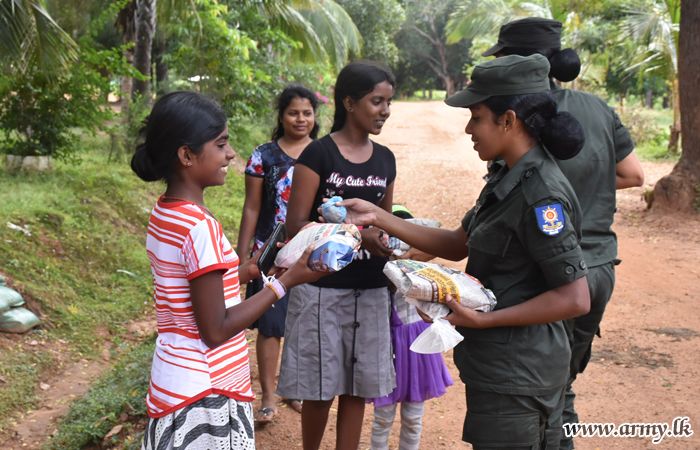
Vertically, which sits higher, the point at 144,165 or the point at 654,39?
the point at 654,39

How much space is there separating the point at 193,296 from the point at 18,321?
158 inches

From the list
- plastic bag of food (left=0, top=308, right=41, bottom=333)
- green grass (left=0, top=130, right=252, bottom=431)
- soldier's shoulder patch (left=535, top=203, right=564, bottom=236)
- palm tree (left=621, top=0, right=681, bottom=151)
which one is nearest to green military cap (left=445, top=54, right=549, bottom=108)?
soldier's shoulder patch (left=535, top=203, right=564, bottom=236)

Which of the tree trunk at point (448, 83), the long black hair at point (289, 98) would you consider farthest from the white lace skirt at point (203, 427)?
the tree trunk at point (448, 83)

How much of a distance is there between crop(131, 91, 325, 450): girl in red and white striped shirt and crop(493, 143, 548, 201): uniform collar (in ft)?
2.55

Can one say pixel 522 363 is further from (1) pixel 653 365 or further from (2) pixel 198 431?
(1) pixel 653 365

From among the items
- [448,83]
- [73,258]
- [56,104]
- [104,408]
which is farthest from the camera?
[448,83]

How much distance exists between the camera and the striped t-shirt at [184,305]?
179 cm

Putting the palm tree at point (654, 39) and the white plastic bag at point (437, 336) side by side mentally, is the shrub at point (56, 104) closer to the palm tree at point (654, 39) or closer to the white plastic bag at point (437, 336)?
the white plastic bag at point (437, 336)

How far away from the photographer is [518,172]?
1.93 metres

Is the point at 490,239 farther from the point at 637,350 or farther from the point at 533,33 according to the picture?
the point at 637,350

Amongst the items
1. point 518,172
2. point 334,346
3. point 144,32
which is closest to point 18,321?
point 334,346

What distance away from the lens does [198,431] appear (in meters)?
1.86

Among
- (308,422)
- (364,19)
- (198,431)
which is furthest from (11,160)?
(364,19)

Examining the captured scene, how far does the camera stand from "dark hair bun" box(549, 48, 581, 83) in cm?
287
